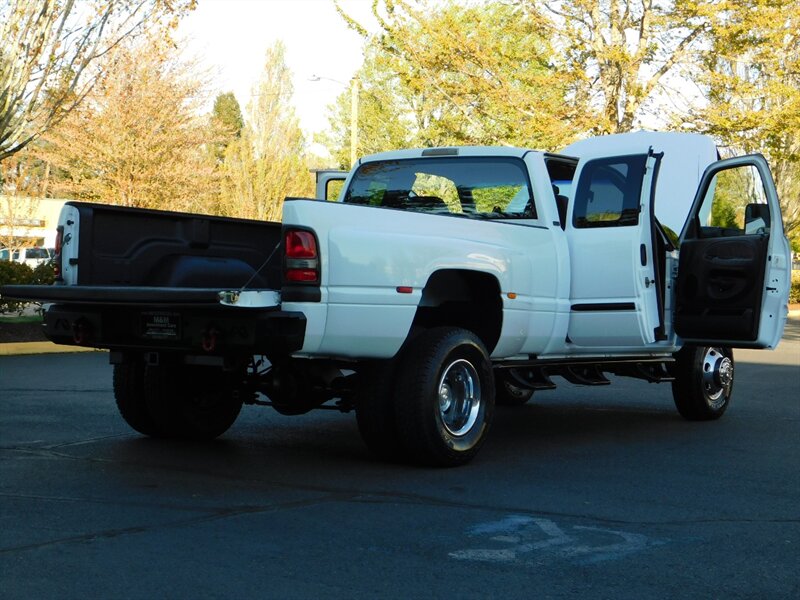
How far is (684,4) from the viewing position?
24.0 meters

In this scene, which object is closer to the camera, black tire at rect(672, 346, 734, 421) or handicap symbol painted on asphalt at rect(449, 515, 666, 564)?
handicap symbol painted on asphalt at rect(449, 515, 666, 564)

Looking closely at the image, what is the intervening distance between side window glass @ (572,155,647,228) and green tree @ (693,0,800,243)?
624 inches

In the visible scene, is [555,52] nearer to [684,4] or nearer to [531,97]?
[531,97]

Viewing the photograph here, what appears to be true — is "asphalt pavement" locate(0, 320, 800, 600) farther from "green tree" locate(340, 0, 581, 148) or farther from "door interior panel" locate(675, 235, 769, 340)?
"green tree" locate(340, 0, 581, 148)

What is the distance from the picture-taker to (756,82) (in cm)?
2681

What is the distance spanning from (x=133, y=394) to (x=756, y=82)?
2151 cm

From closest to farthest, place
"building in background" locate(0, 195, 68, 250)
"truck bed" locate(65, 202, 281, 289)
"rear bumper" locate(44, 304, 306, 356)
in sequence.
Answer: "rear bumper" locate(44, 304, 306, 356), "truck bed" locate(65, 202, 281, 289), "building in background" locate(0, 195, 68, 250)

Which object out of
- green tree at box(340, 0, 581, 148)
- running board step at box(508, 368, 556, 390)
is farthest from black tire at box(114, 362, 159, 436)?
green tree at box(340, 0, 581, 148)

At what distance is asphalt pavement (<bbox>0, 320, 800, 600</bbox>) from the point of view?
15.9 ft

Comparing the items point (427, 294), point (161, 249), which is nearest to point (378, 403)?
point (427, 294)

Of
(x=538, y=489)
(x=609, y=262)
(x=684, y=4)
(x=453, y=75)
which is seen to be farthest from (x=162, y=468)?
(x=453, y=75)

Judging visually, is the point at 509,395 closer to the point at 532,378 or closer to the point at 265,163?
the point at 532,378

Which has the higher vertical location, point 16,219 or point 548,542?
point 16,219

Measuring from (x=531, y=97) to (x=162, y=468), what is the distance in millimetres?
19485
